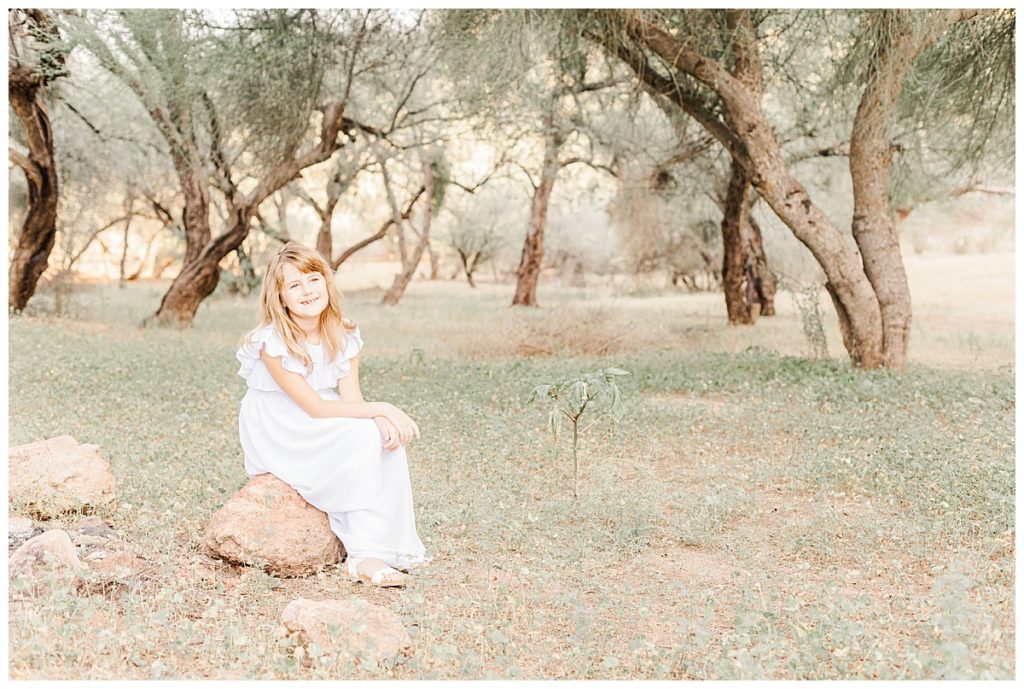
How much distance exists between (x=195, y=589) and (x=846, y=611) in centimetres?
251

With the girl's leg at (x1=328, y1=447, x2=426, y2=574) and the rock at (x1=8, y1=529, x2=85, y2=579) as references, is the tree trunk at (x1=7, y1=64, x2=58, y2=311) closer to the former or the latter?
the rock at (x1=8, y1=529, x2=85, y2=579)

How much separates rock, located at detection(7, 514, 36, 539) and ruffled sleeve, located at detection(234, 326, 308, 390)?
3.99 ft

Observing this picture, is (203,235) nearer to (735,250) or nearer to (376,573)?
(735,250)

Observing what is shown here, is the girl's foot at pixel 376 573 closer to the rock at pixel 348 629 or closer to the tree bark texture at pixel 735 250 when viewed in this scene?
the rock at pixel 348 629

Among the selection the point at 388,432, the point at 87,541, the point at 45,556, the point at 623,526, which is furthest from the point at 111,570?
the point at 623,526

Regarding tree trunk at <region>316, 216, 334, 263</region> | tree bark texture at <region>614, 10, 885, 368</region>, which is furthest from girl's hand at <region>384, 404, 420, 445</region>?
tree trunk at <region>316, 216, 334, 263</region>

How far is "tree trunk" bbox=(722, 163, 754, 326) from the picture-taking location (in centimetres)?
1458

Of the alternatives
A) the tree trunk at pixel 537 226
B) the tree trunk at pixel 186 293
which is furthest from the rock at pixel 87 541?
the tree trunk at pixel 537 226

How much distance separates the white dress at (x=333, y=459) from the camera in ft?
13.1

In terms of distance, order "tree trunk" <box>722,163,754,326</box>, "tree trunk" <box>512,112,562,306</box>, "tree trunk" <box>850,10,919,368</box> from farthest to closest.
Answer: "tree trunk" <box>512,112,562,306</box>
"tree trunk" <box>722,163,754,326</box>
"tree trunk" <box>850,10,919,368</box>

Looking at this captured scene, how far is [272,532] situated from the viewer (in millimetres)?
3967

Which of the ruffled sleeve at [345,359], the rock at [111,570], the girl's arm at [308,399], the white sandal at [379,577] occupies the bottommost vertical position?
the white sandal at [379,577]

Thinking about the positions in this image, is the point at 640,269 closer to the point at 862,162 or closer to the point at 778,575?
the point at 862,162

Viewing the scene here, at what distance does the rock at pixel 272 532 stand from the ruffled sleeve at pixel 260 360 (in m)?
0.42
